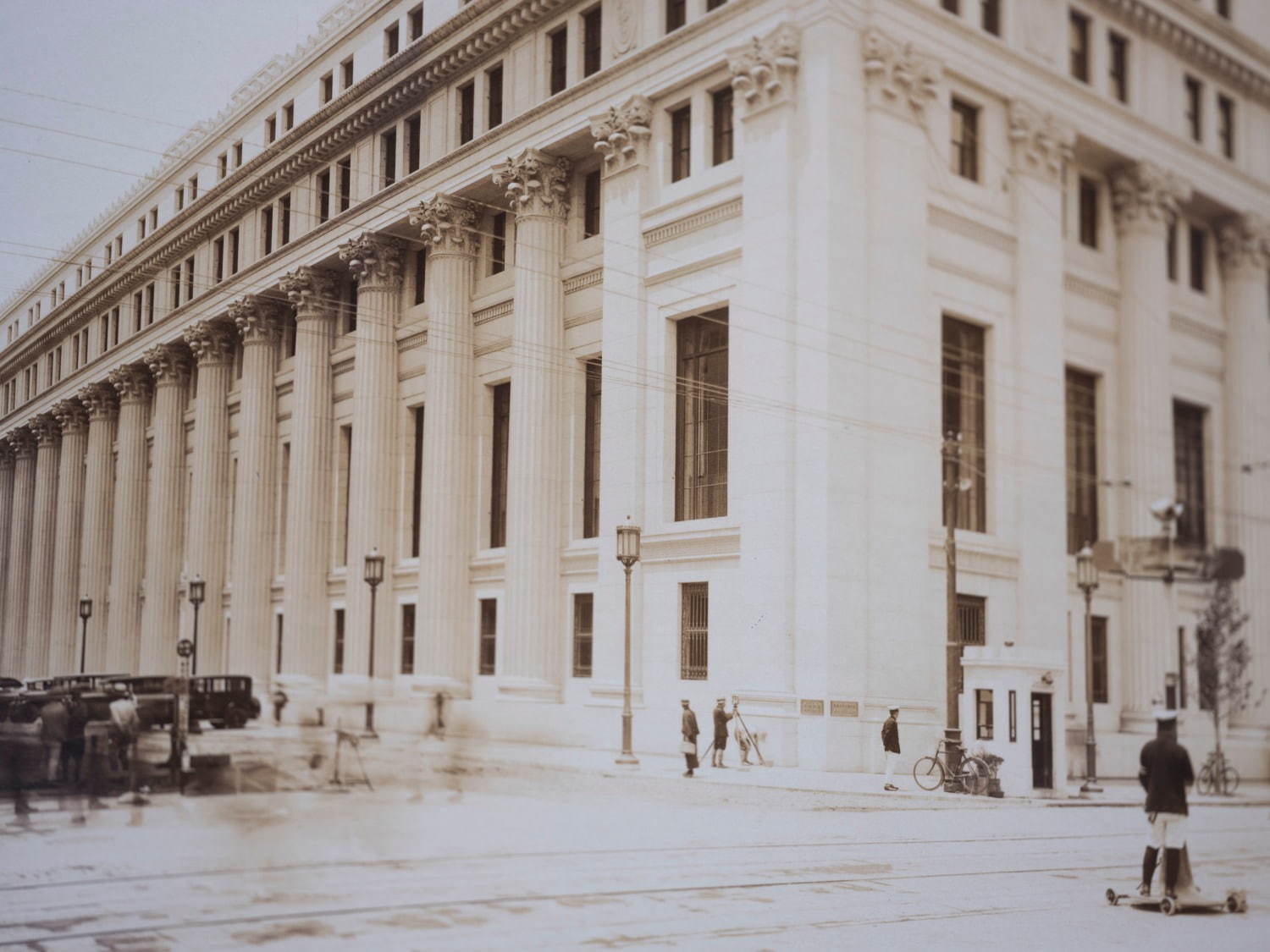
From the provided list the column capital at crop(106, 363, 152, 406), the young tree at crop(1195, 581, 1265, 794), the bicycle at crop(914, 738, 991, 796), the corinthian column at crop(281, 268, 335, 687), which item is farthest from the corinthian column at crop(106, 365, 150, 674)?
the young tree at crop(1195, 581, 1265, 794)

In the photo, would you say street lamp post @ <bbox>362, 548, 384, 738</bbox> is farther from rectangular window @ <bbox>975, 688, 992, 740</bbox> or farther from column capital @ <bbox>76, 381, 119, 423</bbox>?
rectangular window @ <bbox>975, 688, 992, 740</bbox>

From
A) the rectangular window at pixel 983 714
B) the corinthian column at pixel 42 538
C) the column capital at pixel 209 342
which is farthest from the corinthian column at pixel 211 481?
the rectangular window at pixel 983 714

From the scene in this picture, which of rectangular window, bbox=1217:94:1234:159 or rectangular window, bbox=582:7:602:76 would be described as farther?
rectangular window, bbox=1217:94:1234:159

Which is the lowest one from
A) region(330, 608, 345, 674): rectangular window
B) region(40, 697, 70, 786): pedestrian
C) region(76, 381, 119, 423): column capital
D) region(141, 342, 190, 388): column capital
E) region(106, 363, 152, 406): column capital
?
region(40, 697, 70, 786): pedestrian

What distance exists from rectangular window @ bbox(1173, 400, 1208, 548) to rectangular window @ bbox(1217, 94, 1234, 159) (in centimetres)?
277

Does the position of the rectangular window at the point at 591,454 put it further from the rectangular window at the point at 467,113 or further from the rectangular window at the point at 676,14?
the rectangular window at the point at 676,14

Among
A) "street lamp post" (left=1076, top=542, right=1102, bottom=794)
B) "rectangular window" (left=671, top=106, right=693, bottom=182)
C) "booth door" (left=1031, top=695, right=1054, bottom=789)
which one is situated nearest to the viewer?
"rectangular window" (left=671, top=106, right=693, bottom=182)

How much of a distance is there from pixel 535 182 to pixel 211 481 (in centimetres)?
453

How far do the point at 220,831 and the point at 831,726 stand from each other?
6.26 meters

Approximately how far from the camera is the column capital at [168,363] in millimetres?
9359

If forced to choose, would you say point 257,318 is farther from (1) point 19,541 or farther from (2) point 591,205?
(2) point 591,205

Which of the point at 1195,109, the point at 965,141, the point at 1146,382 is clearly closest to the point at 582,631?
the point at 1146,382

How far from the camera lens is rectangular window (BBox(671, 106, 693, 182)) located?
1334 cm

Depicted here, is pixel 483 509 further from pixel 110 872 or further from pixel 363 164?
pixel 110 872
